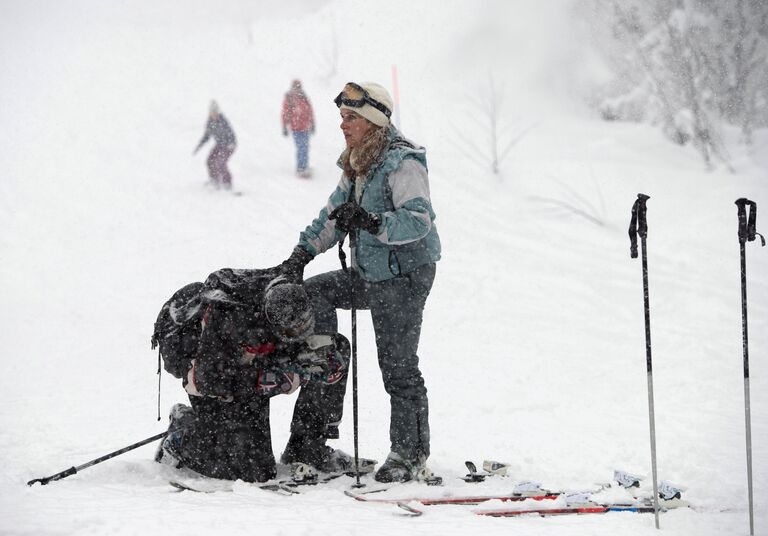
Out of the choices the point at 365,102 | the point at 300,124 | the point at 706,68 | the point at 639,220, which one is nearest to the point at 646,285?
the point at 639,220

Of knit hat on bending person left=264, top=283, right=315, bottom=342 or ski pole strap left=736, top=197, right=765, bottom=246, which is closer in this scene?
ski pole strap left=736, top=197, right=765, bottom=246

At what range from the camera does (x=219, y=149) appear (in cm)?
1298

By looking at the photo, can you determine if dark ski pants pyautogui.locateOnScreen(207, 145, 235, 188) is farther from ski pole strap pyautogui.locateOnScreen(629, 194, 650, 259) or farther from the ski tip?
ski pole strap pyautogui.locateOnScreen(629, 194, 650, 259)

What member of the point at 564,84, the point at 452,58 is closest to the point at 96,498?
the point at 564,84

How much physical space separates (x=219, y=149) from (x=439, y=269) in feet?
16.1

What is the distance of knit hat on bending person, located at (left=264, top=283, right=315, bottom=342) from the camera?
360cm

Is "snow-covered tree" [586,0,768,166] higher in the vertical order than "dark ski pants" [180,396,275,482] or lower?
higher

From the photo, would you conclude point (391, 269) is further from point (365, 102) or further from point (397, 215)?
point (365, 102)

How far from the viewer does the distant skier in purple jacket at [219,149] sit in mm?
12961

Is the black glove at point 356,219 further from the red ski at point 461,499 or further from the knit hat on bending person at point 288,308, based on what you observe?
the red ski at point 461,499

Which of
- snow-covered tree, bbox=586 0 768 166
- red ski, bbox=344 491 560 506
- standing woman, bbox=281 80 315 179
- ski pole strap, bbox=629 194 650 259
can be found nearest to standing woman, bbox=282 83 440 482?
red ski, bbox=344 491 560 506

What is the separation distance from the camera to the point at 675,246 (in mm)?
10734

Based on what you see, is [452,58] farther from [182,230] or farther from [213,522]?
[213,522]

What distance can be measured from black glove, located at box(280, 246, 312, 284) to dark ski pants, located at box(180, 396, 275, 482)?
25.6 inches
